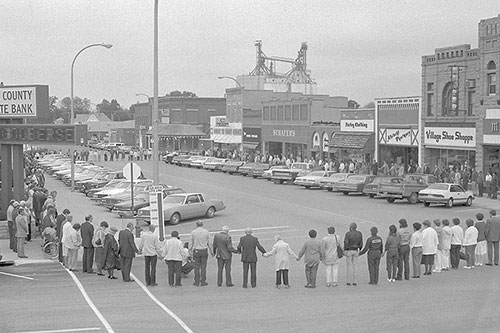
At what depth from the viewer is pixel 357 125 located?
60.5m

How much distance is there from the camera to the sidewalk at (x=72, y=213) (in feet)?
→ 72.2

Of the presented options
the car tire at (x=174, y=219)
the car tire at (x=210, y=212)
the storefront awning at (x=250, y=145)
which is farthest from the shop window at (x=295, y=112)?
the car tire at (x=174, y=219)

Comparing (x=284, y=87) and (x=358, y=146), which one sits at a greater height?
(x=284, y=87)

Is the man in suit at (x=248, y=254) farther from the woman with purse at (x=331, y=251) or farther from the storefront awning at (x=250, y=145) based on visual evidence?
the storefront awning at (x=250, y=145)

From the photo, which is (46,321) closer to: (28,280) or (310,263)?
(28,280)

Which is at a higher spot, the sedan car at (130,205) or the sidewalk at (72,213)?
the sedan car at (130,205)

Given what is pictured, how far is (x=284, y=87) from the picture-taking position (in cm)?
9888

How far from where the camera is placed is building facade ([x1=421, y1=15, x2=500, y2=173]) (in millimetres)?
44562

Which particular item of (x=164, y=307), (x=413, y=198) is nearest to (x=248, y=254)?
(x=164, y=307)

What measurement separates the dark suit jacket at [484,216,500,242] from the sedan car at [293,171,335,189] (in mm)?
26613

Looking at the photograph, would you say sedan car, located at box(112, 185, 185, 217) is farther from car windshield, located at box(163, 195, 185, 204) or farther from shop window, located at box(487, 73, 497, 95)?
shop window, located at box(487, 73, 497, 95)

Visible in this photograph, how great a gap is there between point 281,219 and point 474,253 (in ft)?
41.1

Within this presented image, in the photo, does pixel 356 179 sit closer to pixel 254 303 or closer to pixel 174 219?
pixel 174 219

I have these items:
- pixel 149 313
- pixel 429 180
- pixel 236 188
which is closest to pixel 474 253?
pixel 149 313
